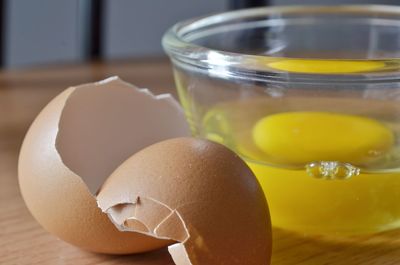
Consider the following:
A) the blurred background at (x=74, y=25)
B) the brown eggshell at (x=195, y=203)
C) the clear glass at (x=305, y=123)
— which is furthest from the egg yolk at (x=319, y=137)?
the blurred background at (x=74, y=25)

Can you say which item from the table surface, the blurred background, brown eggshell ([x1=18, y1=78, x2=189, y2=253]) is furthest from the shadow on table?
the blurred background

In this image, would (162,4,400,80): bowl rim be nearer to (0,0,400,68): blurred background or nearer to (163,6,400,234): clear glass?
(163,6,400,234): clear glass

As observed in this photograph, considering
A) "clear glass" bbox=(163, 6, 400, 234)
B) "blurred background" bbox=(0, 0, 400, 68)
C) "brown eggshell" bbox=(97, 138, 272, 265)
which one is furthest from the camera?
"blurred background" bbox=(0, 0, 400, 68)

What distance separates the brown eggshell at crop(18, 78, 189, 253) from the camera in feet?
1.80

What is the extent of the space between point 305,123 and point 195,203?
0.82ft

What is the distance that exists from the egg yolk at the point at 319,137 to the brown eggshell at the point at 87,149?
0.28 feet

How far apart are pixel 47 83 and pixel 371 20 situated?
53cm

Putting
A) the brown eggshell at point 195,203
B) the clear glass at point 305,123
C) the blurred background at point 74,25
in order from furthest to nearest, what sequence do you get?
the blurred background at point 74,25 < the clear glass at point 305,123 < the brown eggshell at point 195,203

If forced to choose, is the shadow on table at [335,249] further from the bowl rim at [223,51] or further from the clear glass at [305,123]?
the bowl rim at [223,51]

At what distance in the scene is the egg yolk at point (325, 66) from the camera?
1.94 feet

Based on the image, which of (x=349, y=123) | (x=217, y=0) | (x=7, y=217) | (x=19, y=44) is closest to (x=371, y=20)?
(x=349, y=123)

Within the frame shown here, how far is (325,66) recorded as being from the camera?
0.60m

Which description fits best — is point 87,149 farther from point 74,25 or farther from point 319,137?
point 74,25

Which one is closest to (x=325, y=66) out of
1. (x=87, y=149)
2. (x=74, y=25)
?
(x=87, y=149)
